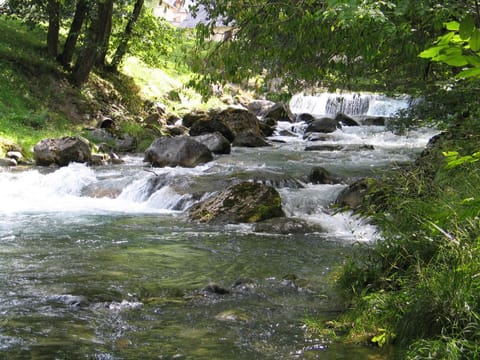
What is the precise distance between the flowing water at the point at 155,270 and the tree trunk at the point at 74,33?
9.57 metres

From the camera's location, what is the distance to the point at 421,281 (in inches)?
165

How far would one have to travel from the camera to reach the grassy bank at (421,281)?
351cm

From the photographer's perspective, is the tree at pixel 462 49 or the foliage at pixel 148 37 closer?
the tree at pixel 462 49

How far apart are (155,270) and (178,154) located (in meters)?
10.1

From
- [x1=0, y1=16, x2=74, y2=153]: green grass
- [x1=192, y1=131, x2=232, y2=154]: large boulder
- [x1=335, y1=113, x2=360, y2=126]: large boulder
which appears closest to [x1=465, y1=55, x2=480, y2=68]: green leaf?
[x1=0, y1=16, x2=74, y2=153]: green grass

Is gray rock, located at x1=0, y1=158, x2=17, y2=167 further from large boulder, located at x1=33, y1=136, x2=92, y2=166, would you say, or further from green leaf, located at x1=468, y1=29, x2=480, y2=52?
green leaf, located at x1=468, y1=29, x2=480, y2=52

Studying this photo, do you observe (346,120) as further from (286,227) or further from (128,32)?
(286,227)

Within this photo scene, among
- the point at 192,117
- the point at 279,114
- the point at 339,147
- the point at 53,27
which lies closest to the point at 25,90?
the point at 53,27

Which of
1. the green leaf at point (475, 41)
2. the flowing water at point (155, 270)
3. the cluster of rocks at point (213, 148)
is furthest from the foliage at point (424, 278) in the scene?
the cluster of rocks at point (213, 148)

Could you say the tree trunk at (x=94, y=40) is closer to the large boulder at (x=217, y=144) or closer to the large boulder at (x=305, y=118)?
the large boulder at (x=217, y=144)

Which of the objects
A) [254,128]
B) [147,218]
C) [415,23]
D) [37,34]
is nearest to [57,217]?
[147,218]

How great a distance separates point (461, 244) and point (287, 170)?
460 inches

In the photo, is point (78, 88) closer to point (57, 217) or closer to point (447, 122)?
point (57, 217)

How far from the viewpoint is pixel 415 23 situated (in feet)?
20.3
